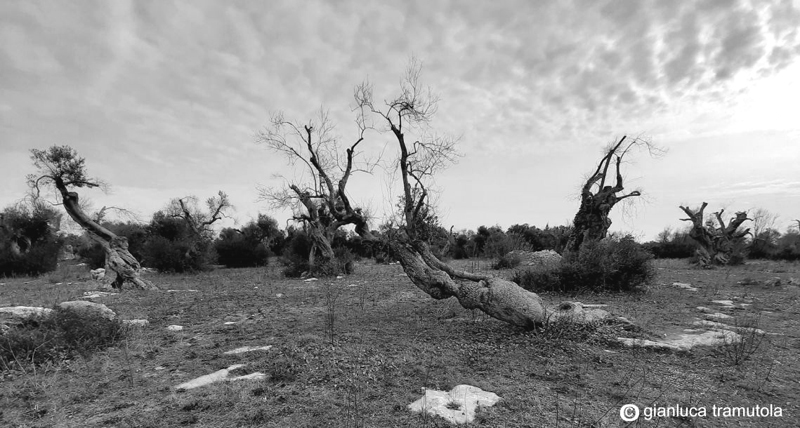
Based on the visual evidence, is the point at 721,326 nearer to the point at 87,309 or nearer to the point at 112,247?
the point at 87,309

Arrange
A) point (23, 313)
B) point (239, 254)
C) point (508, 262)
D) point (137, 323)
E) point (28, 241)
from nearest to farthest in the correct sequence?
point (23, 313) < point (137, 323) < point (508, 262) < point (28, 241) < point (239, 254)

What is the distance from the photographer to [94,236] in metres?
12.5

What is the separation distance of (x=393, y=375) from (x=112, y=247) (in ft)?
41.8

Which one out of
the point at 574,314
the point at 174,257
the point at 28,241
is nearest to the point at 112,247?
the point at 174,257

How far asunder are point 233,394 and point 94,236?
12900 mm

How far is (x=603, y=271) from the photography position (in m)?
10.1

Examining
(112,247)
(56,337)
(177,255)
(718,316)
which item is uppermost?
(112,247)

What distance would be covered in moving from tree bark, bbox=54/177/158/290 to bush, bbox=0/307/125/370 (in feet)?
24.7

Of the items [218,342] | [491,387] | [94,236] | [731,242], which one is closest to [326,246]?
[94,236]

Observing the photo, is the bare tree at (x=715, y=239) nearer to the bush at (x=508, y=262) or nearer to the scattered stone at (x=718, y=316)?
the bush at (x=508, y=262)

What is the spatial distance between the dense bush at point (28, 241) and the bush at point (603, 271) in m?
21.5

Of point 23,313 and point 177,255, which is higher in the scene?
point 177,255

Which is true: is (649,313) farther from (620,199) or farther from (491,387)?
(620,199)

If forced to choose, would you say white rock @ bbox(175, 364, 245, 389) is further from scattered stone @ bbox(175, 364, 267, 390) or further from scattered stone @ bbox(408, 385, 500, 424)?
scattered stone @ bbox(408, 385, 500, 424)
